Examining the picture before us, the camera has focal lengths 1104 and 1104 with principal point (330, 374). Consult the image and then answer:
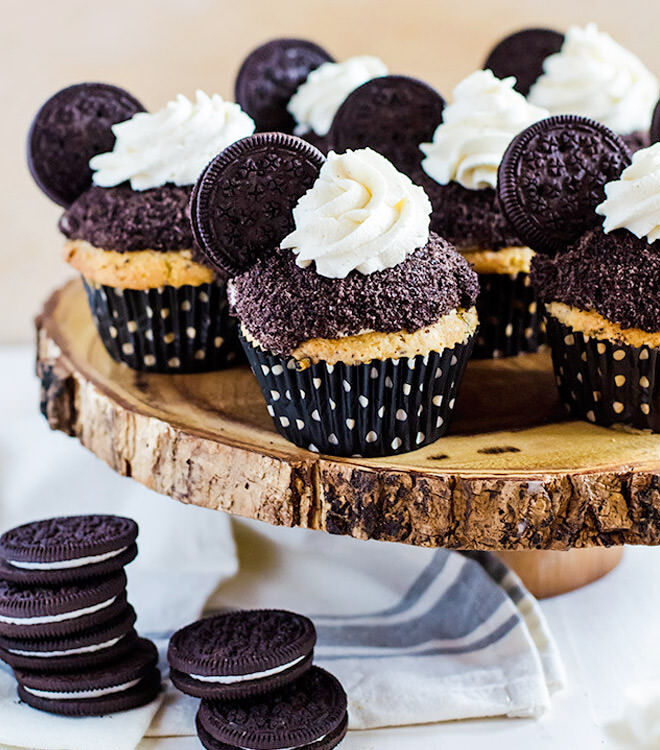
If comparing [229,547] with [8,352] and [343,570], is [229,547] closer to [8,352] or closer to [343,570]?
[343,570]

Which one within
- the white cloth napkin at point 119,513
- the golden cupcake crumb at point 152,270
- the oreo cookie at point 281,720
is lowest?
the white cloth napkin at point 119,513

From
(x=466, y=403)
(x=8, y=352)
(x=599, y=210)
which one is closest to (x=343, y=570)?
(x=466, y=403)

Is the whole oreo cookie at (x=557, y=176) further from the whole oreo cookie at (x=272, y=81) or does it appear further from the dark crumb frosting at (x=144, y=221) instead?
the whole oreo cookie at (x=272, y=81)

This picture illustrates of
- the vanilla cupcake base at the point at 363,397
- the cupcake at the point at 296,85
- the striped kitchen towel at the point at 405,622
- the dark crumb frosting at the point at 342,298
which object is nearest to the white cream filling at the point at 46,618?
the striped kitchen towel at the point at 405,622

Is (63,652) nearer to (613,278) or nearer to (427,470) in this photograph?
(427,470)

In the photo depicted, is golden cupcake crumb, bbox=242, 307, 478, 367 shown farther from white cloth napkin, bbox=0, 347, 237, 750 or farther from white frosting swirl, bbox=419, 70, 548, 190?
white cloth napkin, bbox=0, 347, 237, 750

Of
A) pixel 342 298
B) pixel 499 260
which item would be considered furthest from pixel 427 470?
pixel 499 260
